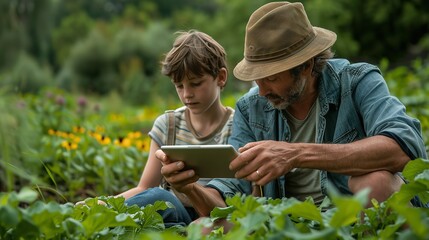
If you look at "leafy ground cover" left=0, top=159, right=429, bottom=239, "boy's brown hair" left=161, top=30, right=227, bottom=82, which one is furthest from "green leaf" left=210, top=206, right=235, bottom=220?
"boy's brown hair" left=161, top=30, right=227, bottom=82

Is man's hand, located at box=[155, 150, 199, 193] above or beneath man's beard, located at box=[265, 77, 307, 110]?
beneath

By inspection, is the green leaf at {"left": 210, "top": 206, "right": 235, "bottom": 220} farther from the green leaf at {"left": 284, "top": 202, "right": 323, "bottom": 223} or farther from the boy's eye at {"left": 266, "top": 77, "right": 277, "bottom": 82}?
→ the boy's eye at {"left": 266, "top": 77, "right": 277, "bottom": 82}

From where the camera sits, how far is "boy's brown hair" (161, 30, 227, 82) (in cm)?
388

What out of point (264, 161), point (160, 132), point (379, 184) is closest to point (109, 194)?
point (160, 132)

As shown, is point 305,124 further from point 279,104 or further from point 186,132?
point 186,132

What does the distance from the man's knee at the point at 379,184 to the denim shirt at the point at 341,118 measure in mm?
153

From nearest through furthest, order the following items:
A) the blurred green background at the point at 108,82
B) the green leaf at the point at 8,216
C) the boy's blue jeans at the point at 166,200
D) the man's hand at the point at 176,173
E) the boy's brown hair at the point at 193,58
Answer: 1. the green leaf at the point at 8,216
2. the man's hand at the point at 176,173
3. the boy's blue jeans at the point at 166,200
4. the boy's brown hair at the point at 193,58
5. the blurred green background at the point at 108,82

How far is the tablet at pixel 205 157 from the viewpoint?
3.09m

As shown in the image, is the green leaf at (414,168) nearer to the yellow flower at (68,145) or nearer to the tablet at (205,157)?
the tablet at (205,157)

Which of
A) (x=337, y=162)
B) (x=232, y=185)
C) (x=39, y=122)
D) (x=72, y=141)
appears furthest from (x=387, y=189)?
(x=39, y=122)

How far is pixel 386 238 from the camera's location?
2.34m

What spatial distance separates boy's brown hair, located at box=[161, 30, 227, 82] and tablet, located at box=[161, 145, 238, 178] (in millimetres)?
706

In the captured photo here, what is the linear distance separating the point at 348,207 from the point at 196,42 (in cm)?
224

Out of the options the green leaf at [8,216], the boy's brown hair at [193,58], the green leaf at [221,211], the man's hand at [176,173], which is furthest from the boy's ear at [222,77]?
the green leaf at [8,216]
